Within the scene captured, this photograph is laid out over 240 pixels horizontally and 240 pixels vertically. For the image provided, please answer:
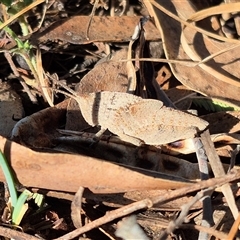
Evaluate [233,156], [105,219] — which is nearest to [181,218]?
[105,219]

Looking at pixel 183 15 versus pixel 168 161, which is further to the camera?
pixel 183 15

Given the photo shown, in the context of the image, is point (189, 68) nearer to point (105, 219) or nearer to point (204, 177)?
point (204, 177)

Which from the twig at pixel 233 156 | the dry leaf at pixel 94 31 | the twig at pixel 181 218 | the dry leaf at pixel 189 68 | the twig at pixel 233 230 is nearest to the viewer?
the twig at pixel 181 218

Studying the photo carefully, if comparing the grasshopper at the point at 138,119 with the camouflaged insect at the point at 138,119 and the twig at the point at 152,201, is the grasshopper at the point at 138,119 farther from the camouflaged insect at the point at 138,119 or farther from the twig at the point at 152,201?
the twig at the point at 152,201

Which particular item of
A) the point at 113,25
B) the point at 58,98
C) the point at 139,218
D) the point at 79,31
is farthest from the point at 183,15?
the point at 139,218

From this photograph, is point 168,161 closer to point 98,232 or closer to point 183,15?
point 98,232

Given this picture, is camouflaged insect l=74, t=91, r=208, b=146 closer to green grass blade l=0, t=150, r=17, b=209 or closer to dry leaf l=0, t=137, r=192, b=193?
dry leaf l=0, t=137, r=192, b=193

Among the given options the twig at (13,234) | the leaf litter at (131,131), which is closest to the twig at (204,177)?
the leaf litter at (131,131)

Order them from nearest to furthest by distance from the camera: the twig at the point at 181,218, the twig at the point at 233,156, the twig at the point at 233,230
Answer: the twig at the point at 181,218 → the twig at the point at 233,230 → the twig at the point at 233,156
